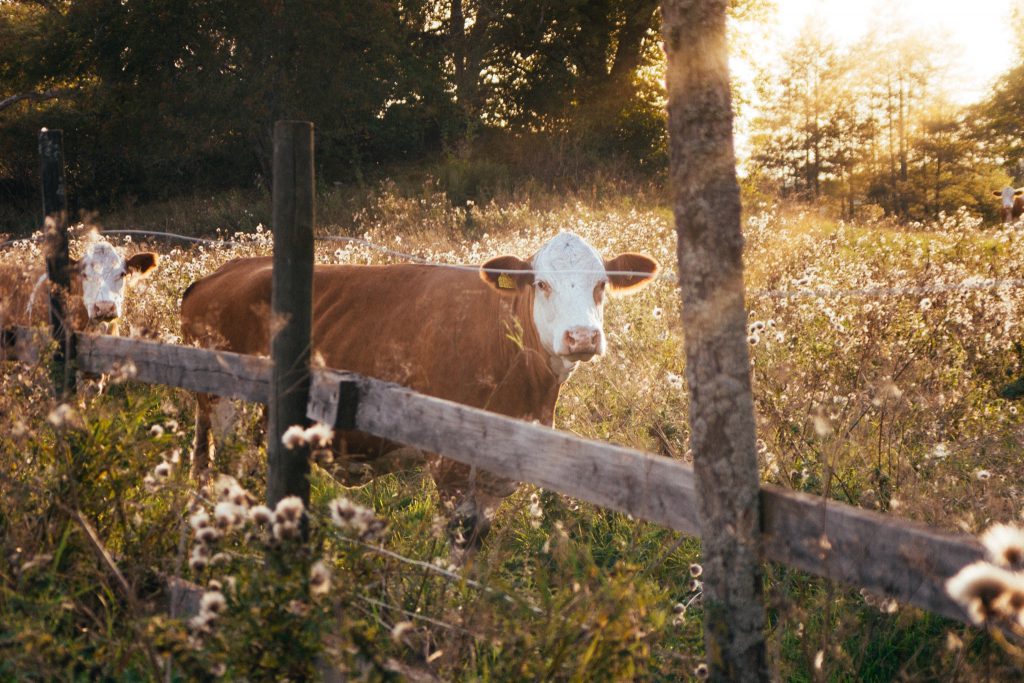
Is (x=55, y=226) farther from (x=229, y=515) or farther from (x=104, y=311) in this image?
(x=229, y=515)

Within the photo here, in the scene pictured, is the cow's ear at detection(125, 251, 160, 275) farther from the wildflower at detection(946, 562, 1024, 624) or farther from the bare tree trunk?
the wildflower at detection(946, 562, 1024, 624)

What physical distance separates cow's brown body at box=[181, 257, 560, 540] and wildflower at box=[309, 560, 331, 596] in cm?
185

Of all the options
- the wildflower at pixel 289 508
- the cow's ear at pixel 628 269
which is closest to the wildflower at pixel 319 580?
the wildflower at pixel 289 508

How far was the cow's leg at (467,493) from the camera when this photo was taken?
4125mm

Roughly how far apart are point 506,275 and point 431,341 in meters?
0.52

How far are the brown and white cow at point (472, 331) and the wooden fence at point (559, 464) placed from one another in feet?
4.17

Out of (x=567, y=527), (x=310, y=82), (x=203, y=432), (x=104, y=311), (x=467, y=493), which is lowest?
(x=567, y=527)

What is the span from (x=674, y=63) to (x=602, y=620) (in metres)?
1.33

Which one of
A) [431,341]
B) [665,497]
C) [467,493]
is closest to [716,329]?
[665,497]

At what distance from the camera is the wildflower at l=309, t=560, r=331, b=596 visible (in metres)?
2.01

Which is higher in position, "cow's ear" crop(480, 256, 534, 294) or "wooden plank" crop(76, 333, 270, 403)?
"cow's ear" crop(480, 256, 534, 294)

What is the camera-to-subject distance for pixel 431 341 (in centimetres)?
459

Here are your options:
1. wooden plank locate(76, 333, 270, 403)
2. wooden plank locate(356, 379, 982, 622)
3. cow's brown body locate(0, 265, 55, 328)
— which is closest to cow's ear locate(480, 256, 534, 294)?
wooden plank locate(76, 333, 270, 403)

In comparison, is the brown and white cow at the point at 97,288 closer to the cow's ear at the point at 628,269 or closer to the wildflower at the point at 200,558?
the cow's ear at the point at 628,269
